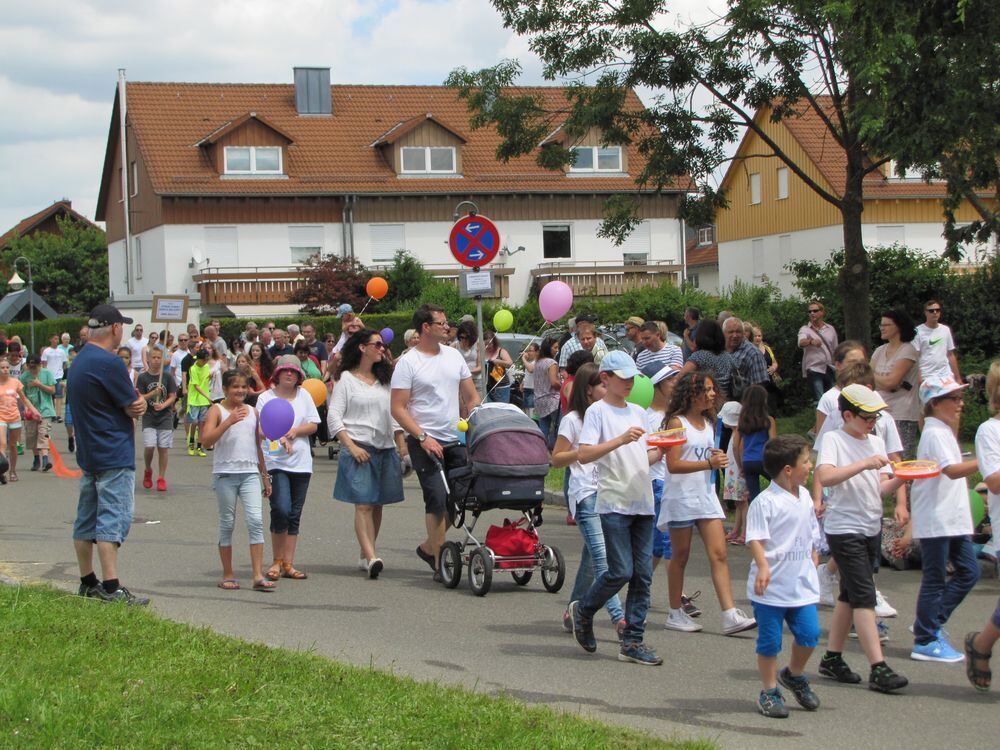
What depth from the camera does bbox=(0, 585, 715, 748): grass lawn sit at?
554 cm

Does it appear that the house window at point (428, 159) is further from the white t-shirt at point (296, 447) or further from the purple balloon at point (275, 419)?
the purple balloon at point (275, 419)

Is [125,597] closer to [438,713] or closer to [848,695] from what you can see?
[438,713]

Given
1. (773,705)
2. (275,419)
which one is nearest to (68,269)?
(275,419)

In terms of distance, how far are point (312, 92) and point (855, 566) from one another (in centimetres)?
4691

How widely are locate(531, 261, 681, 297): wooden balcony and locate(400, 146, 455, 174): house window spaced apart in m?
5.31

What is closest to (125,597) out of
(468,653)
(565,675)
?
(468,653)

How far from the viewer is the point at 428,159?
49250 millimetres

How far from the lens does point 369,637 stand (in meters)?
8.21

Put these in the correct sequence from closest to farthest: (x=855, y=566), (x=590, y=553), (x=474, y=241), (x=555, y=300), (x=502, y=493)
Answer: (x=855, y=566) < (x=590, y=553) < (x=502, y=493) < (x=474, y=241) < (x=555, y=300)

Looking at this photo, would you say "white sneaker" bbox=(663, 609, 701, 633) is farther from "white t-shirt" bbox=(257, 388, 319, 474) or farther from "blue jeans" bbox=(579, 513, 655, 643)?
"white t-shirt" bbox=(257, 388, 319, 474)

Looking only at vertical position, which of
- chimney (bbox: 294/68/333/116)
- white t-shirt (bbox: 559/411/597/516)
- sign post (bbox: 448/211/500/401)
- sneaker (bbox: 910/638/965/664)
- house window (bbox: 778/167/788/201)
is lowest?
sneaker (bbox: 910/638/965/664)

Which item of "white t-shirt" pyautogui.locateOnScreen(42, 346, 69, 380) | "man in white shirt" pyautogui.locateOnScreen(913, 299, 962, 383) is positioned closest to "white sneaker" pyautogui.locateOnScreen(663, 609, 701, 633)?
"man in white shirt" pyautogui.locateOnScreen(913, 299, 962, 383)

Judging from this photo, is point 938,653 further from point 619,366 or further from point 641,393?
point 641,393

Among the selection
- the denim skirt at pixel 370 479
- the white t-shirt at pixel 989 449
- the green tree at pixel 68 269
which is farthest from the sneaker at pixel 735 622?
the green tree at pixel 68 269
